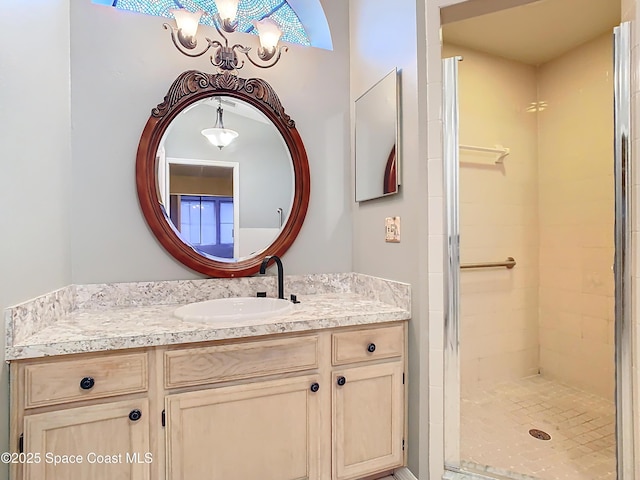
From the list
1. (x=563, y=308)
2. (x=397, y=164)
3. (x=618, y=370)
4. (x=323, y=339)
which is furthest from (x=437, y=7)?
(x=563, y=308)

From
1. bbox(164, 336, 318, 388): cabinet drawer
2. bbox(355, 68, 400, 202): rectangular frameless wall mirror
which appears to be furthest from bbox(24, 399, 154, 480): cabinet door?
bbox(355, 68, 400, 202): rectangular frameless wall mirror

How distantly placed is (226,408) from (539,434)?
172 centimetres

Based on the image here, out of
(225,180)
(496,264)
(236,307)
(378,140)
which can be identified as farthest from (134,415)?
(496,264)

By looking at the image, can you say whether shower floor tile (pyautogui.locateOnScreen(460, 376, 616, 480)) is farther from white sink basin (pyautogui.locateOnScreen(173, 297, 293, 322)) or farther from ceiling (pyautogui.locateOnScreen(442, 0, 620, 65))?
ceiling (pyautogui.locateOnScreen(442, 0, 620, 65))

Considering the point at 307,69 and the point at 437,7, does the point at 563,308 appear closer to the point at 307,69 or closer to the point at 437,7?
the point at 437,7

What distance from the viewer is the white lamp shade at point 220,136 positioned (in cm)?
178

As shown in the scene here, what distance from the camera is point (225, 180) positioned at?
5.91ft

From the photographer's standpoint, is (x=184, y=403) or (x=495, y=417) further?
(x=495, y=417)

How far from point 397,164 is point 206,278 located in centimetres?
111

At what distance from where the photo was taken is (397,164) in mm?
1575

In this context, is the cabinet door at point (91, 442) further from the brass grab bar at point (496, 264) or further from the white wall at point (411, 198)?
the brass grab bar at point (496, 264)

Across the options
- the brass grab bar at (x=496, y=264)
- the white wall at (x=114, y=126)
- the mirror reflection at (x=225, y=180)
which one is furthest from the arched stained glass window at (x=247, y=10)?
the brass grab bar at (x=496, y=264)

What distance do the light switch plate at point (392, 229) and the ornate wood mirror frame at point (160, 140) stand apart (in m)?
0.50

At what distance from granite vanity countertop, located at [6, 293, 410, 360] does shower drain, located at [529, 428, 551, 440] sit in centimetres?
111
